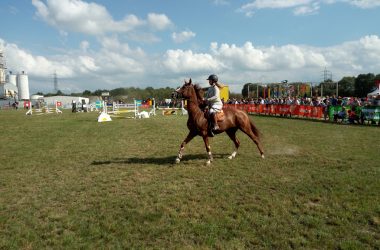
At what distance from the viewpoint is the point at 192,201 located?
6.03 metres

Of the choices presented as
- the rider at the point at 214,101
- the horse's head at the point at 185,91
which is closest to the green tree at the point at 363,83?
the rider at the point at 214,101

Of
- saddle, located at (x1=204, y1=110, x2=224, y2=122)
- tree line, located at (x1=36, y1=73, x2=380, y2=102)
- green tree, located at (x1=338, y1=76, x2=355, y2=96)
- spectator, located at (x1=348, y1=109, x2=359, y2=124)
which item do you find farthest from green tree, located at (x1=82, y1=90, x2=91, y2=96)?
saddle, located at (x1=204, y1=110, x2=224, y2=122)

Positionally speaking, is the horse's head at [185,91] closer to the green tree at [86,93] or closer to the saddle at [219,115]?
the saddle at [219,115]

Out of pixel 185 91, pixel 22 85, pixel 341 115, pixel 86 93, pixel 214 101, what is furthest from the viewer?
pixel 86 93

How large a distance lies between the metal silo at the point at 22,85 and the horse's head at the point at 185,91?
122 metres

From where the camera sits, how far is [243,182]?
722cm

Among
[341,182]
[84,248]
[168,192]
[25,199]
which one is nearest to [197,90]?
[168,192]

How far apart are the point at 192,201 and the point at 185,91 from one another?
415 cm

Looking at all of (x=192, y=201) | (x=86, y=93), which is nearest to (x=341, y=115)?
(x=192, y=201)

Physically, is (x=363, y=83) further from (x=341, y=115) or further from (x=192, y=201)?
(x=192, y=201)

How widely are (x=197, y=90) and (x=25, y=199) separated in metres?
5.48

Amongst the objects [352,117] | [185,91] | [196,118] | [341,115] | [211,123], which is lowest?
[352,117]

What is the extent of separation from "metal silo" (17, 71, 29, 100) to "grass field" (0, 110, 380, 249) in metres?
118

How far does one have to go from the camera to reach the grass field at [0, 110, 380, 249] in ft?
15.1
